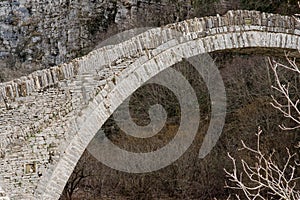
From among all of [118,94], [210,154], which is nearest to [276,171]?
[118,94]

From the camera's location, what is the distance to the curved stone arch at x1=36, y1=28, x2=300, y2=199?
6207mm

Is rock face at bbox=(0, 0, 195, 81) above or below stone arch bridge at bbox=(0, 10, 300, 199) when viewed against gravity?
below

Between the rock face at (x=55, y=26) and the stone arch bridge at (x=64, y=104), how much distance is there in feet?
42.7

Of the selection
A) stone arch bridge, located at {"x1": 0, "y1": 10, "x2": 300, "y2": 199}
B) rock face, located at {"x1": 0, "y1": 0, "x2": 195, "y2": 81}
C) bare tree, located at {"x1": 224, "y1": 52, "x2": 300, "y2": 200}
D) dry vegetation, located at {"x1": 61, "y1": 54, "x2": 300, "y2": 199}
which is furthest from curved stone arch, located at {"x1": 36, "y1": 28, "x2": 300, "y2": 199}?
rock face, located at {"x1": 0, "y1": 0, "x2": 195, "y2": 81}

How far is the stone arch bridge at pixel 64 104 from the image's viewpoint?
6094 millimetres

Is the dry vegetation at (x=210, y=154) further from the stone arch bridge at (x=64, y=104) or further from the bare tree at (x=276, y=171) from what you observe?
the stone arch bridge at (x=64, y=104)

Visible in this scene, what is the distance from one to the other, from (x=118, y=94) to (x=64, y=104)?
571 mm

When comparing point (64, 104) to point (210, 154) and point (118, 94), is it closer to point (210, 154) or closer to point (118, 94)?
point (118, 94)

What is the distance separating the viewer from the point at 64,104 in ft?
20.2

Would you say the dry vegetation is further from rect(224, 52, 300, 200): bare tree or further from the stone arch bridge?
the stone arch bridge

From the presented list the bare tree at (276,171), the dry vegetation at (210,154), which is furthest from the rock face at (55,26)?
the bare tree at (276,171)

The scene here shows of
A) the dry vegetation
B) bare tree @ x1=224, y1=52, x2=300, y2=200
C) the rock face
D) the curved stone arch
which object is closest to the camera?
bare tree @ x1=224, y1=52, x2=300, y2=200

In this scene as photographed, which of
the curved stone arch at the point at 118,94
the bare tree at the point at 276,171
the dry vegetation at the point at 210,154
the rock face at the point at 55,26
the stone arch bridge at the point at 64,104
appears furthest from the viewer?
the rock face at the point at 55,26

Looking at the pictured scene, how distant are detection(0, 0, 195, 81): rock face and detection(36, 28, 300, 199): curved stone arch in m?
12.8
